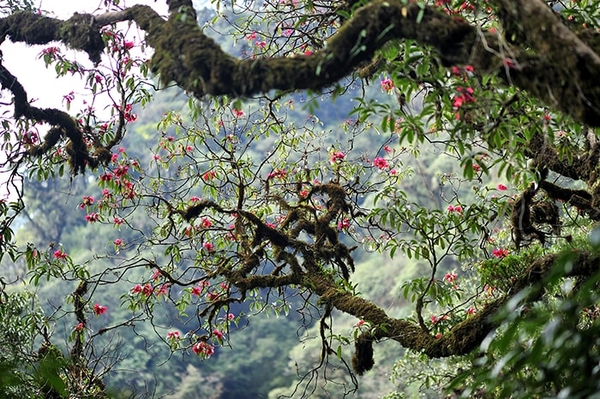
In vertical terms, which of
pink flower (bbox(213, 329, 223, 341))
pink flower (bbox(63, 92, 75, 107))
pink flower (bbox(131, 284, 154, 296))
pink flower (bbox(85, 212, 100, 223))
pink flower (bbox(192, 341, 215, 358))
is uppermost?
pink flower (bbox(63, 92, 75, 107))

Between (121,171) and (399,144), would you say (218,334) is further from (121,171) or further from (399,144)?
(399,144)

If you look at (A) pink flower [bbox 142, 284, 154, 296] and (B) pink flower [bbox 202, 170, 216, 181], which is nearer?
(A) pink flower [bbox 142, 284, 154, 296]

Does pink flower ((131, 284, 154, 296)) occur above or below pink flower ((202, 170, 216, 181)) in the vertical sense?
A: below

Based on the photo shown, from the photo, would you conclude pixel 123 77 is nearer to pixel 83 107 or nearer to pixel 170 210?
pixel 83 107

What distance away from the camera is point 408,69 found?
2.12 m

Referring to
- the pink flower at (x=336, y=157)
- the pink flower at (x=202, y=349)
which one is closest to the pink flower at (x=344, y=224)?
the pink flower at (x=336, y=157)

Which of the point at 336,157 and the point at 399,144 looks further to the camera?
the point at 336,157

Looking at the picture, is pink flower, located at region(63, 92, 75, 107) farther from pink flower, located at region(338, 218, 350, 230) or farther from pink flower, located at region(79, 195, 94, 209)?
pink flower, located at region(338, 218, 350, 230)

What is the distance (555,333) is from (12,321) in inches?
161

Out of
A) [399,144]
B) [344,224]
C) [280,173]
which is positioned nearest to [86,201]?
[280,173]

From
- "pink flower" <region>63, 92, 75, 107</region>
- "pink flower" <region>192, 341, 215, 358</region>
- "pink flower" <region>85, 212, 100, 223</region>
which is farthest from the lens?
"pink flower" <region>85, 212, 100, 223</region>

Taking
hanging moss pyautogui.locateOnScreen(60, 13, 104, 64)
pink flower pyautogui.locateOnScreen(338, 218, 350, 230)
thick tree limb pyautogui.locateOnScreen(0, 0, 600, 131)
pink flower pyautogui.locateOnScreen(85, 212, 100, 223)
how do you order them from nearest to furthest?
1. thick tree limb pyautogui.locateOnScreen(0, 0, 600, 131)
2. hanging moss pyautogui.locateOnScreen(60, 13, 104, 64)
3. pink flower pyautogui.locateOnScreen(85, 212, 100, 223)
4. pink flower pyautogui.locateOnScreen(338, 218, 350, 230)

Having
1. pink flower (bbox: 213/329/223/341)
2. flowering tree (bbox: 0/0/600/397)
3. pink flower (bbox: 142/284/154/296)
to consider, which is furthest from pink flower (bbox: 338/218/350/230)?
pink flower (bbox: 142/284/154/296)

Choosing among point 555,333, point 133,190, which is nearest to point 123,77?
point 133,190
